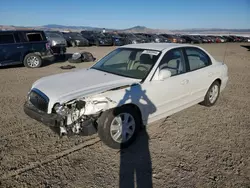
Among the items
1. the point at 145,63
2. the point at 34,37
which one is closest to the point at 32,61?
the point at 34,37

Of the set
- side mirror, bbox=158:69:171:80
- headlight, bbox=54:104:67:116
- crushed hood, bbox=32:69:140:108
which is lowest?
headlight, bbox=54:104:67:116

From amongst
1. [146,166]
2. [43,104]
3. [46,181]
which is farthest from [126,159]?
[43,104]

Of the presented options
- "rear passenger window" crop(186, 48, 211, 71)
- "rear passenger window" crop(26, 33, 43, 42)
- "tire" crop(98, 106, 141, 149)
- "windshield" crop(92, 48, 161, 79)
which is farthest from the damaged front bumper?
"rear passenger window" crop(26, 33, 43, 42)

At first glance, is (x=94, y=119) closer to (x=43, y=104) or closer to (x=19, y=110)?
(x=43, y=104)

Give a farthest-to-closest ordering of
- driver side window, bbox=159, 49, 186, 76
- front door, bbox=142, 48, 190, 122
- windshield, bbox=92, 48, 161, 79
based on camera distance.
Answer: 1. driver side window, bbox=159, 49, 186, 76
2. windshield, bbox=92, 48, 161, 79
3. front door, bbox=142, 48, 190, 122

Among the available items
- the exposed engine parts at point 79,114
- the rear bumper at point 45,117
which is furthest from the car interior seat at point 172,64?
the rear bumper at point 45,117

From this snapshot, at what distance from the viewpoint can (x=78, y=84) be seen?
3.60 metres

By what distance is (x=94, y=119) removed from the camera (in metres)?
3.21

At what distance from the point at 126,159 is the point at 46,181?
115cm

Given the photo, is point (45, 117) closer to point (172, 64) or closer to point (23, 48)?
point (172, 64)

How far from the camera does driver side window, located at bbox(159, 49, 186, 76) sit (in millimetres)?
4105

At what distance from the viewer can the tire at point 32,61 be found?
35.4ft

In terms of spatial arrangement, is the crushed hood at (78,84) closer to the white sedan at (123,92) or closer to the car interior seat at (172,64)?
the white sedan at (123,92)

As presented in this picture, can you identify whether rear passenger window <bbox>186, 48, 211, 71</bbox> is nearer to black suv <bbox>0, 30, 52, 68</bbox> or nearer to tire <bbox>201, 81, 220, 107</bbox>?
tire <bbox>201, 81, 220, 107</bbox>
